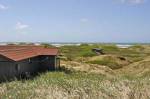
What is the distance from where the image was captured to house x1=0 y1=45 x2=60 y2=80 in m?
29.4

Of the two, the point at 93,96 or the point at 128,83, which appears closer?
the point at 93,96

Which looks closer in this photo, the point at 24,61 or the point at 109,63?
the point at 24,61

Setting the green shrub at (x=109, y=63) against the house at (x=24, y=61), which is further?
the green shrub at (x=109, y=63)

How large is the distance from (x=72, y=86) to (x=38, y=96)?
2.85 feet

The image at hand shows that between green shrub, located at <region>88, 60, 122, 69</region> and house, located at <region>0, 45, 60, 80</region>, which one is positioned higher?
house, located at <region>0, 45, 60, 80</region>

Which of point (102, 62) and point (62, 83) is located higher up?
point (62, 83)

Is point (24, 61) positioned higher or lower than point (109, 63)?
higher

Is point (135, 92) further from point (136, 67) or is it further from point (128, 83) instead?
→ point (136, 67)

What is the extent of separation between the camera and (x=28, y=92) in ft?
20.8

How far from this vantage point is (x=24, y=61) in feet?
113

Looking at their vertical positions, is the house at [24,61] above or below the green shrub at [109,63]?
above

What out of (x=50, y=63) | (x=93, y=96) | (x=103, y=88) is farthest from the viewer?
(x=50, y=63)

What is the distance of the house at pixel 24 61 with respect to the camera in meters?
→ 29.4

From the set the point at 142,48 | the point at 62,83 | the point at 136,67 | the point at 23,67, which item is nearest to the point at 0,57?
the point at 23,67
